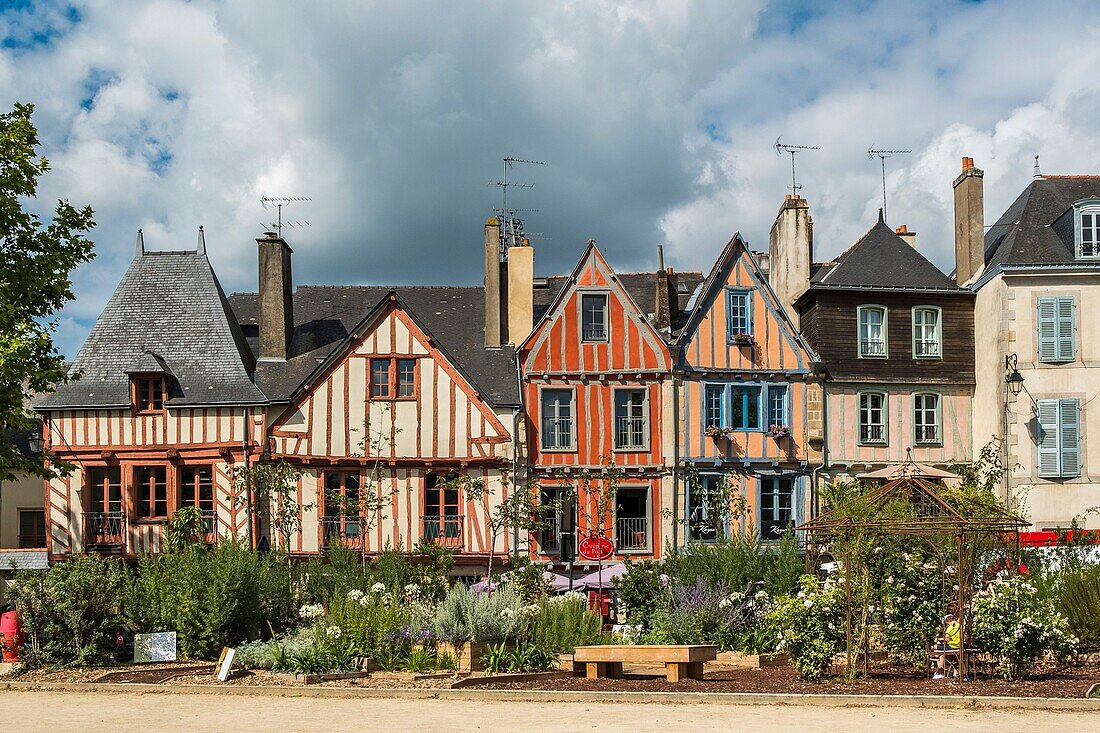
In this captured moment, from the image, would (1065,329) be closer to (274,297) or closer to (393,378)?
(393,378)

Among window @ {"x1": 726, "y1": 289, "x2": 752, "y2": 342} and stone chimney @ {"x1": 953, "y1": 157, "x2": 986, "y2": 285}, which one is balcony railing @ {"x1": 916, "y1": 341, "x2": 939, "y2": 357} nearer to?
stone chimney @ {"x1": 953, "y1": 157, "x2": 986, "y2": 285}

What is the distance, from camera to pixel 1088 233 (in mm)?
26641

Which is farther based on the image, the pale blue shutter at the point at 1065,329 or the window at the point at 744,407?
the window at the point at 744,407

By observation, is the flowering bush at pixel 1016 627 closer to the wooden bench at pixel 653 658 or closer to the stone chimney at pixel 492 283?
the wooden bench at pixel 653 658

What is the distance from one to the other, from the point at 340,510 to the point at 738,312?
918cm

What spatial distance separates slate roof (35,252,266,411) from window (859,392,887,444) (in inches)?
486

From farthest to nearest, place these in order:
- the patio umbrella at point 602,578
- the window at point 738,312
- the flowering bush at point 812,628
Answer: the window at point 738,312, the patio umbrella at point 602,578, the flowering bush at point 812,628

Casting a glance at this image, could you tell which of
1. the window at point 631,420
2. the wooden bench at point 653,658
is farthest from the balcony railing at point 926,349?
the wooden bench at point 653,658

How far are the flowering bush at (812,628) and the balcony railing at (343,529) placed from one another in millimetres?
12798

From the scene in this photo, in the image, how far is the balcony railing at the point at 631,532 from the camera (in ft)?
86.7

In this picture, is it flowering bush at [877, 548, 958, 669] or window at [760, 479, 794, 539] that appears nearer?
flowering bush at [877, 548, 958, 669]

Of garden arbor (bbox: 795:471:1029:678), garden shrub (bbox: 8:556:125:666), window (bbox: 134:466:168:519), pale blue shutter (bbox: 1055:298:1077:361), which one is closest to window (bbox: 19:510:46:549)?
window (bbox: 134:466:168:519)

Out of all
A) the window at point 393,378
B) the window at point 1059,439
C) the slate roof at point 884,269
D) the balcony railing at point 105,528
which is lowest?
the balcony railing at point 105,528

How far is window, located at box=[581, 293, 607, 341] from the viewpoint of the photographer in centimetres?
2697
